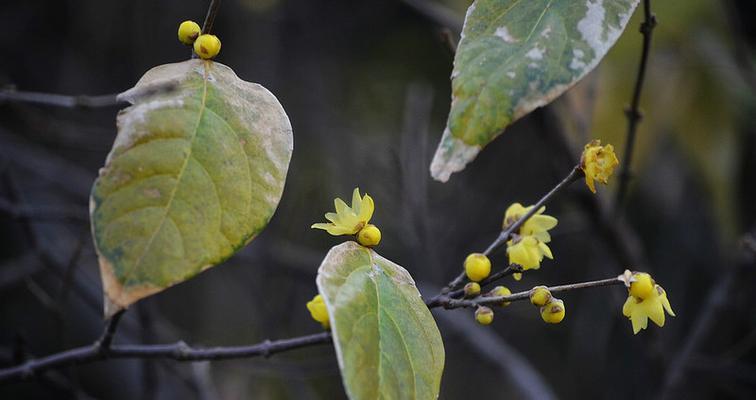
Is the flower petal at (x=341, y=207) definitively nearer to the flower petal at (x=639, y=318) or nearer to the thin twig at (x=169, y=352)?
the thin twig at (x=169, y=352)

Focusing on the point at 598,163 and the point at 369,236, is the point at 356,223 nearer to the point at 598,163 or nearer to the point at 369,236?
the point at 369,236

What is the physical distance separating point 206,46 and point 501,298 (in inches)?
12.6

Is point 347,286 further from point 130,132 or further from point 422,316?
point 130,132

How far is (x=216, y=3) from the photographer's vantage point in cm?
60

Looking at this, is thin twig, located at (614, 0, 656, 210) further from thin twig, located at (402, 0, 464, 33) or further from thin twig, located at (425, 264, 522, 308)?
thin twig, located at (402, 0, 464, 33)

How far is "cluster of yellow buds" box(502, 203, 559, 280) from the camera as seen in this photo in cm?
68

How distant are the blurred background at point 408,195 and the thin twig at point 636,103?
17 cm

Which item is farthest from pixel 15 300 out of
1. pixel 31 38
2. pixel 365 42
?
pixel 365 42

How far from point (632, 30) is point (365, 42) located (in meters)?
1.42

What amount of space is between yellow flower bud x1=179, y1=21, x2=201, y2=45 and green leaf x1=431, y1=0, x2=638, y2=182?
0.74 ft

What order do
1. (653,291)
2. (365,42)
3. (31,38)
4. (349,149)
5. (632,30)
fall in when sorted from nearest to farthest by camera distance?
(653,291) < (632,30) < (349,149) < (31,38) < (365,42)

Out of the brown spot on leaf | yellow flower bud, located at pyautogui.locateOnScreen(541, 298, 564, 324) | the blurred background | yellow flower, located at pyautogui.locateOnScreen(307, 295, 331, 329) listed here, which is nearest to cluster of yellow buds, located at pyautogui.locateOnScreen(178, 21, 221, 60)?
the brown spot on leaf

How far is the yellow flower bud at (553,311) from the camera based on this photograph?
2.04ft

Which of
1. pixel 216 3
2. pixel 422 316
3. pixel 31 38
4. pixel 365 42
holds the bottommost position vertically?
pixel 31 38
